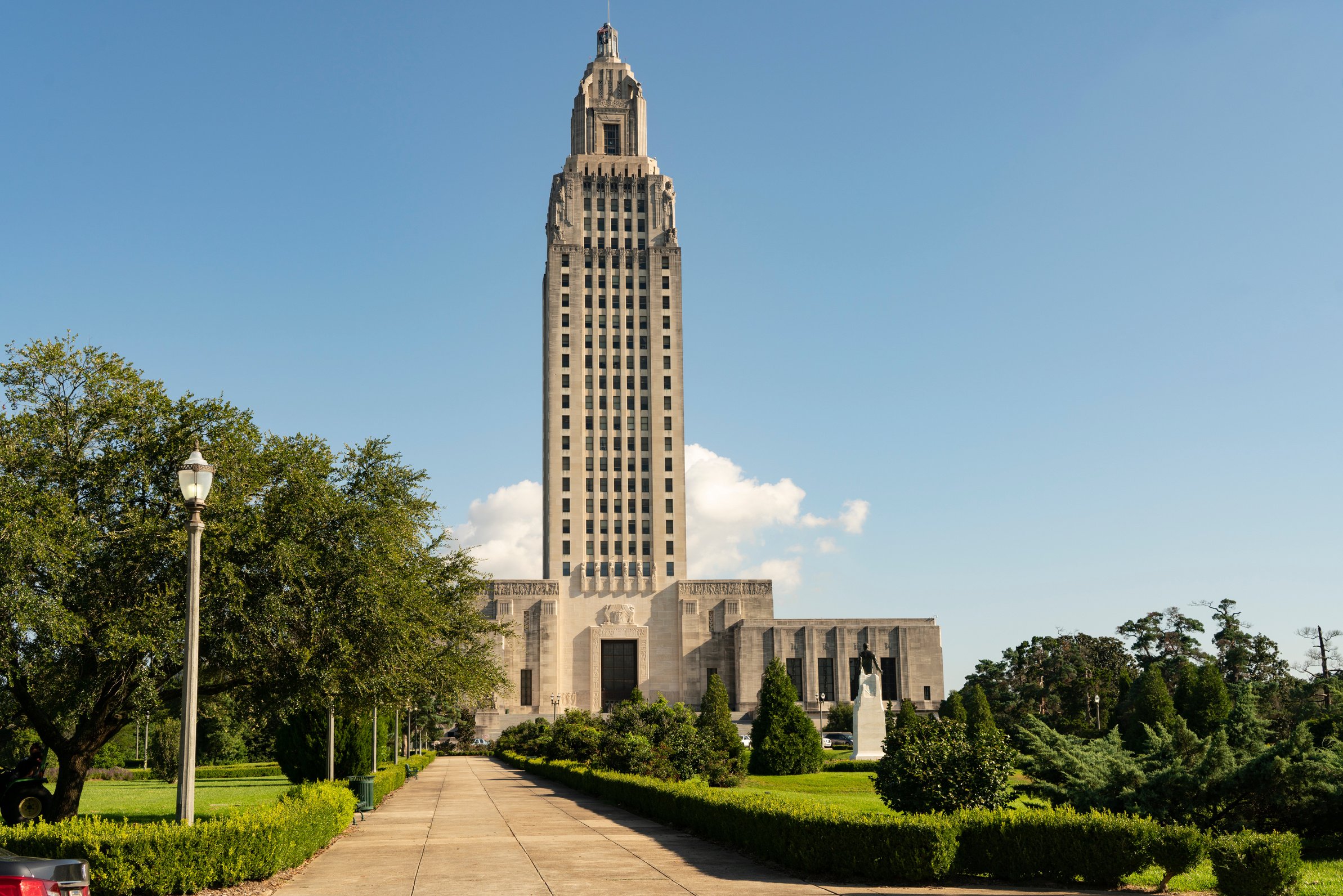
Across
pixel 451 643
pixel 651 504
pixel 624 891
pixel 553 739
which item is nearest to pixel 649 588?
pixel 651 504

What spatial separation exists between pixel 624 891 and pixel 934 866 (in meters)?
4.28

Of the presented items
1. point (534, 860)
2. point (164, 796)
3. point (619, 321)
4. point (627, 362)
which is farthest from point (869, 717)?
point (619, 321)

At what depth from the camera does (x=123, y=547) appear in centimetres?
2169

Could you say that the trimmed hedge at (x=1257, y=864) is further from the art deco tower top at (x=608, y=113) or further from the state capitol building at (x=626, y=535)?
the art deco tower top at (x=608, y=113)

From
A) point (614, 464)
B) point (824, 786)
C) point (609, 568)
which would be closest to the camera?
point (824, 786)

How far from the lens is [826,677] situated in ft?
331

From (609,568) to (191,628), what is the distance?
8952 cm

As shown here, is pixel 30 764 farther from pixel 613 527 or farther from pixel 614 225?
pixel 614 225

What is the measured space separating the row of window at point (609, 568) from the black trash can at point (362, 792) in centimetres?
7545

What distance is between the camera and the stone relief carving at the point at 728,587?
10400 cm

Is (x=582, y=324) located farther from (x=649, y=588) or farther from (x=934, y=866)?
(x=934, y=866)

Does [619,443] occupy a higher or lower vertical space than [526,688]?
higher

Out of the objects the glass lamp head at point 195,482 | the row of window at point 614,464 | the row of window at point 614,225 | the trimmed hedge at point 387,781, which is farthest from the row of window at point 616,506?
the glass lamp head at point 195,482

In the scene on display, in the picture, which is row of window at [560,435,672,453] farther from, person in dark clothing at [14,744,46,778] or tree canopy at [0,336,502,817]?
person in dark clothing at [14,744,46,778]
